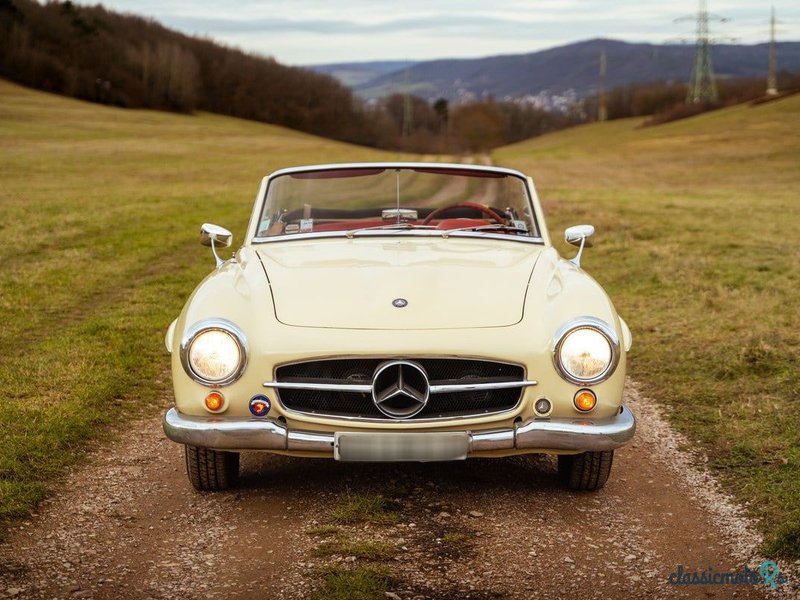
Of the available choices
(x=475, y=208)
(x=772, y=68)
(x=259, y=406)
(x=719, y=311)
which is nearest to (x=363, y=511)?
(x=259, y=406)

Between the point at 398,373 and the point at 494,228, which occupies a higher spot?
the point at 494,228

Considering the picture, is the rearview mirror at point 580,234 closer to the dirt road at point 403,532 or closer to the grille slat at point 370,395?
the dirt road at point 403,532

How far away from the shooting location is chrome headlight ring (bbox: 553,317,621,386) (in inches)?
160

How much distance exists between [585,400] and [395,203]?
A: 2.19 meters

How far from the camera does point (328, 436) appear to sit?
13.2ft

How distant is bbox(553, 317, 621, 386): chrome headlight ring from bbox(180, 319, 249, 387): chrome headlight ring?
1.30 metres

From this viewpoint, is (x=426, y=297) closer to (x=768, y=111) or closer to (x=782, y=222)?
(x=782, y=222)

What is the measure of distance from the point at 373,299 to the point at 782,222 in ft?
49.0

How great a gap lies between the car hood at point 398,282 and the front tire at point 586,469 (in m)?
0.75

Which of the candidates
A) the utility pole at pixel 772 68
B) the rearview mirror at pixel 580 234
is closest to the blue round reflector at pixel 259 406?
the rearview mirror at pixel 580 234

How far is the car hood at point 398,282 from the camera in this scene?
416 centimetres

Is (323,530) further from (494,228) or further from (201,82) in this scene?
(201,82)

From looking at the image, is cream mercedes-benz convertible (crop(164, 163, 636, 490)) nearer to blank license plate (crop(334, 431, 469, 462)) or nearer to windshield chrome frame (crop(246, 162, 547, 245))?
blank license plate (crop(334, 431, 469, 462))

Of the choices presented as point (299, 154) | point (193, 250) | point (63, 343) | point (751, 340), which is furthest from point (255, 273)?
point (299, 154)
